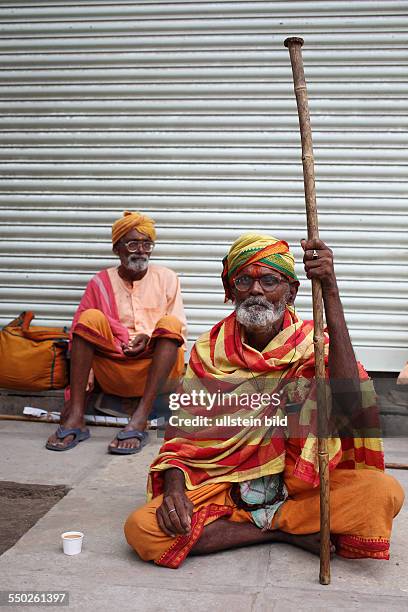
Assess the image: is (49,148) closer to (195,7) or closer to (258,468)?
(195,7)

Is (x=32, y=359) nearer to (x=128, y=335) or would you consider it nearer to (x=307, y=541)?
(x=128, y=335)

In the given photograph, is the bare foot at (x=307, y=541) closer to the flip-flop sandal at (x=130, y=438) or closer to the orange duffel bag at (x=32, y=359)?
the flip-flop sandal at (x=130, y=438)

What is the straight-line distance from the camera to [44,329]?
19.9ft

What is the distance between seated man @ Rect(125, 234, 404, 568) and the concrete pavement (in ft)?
0.29

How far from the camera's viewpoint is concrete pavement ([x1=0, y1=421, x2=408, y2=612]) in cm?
299

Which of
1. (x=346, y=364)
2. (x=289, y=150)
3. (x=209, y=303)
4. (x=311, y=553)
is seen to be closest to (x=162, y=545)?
(x=311, y=553)

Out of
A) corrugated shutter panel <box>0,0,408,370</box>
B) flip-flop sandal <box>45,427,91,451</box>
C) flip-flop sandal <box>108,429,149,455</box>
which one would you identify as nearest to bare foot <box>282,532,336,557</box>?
flip-flop sandal <box>108,429,149,455</box>

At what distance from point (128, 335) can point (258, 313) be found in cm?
224

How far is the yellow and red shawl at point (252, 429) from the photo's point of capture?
345 centimetres

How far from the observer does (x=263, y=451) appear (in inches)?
137

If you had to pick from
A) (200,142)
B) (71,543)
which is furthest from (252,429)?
(200,142)

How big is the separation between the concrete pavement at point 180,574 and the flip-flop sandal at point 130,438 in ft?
2.79

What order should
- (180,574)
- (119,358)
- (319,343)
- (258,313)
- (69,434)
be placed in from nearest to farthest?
(319,343) < (180,574) < (258,313) < (69,434) < (119,358)

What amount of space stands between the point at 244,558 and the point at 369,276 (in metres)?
3.03
